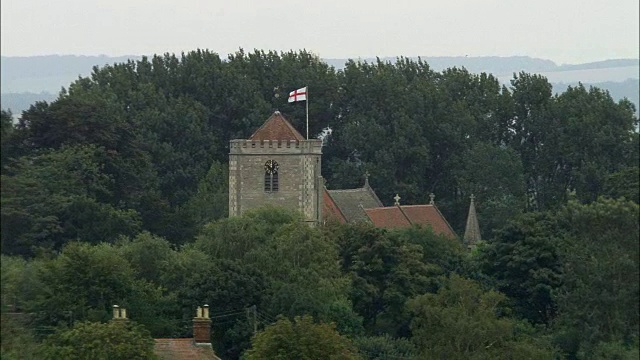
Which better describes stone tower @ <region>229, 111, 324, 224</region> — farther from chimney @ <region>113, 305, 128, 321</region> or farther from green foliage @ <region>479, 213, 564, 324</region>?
chimney @ <region>113, 305, 128, 321</region>

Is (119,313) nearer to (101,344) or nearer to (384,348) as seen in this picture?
(384,348)

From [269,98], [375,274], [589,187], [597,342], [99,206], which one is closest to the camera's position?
[597,342]

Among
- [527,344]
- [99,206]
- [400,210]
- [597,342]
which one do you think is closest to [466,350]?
[527,344]

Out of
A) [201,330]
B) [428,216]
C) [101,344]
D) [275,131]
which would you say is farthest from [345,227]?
[101,344]

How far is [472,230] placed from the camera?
8838cm

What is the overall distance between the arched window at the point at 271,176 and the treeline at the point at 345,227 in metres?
2.86

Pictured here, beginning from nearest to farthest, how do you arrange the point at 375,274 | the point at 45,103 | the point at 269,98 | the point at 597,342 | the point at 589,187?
the point at 597,342
the point at 375,274
the point at 45,103
the point at 589,187
the point at 269,98

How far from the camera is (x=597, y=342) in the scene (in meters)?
41.8

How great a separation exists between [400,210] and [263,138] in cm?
941

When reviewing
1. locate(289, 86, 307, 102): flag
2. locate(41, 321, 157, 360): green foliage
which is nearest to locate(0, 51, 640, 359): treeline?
locate(41, 321, 157, 360): green foliage

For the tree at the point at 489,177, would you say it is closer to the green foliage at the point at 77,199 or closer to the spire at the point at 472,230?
the spire at the point at 472,230

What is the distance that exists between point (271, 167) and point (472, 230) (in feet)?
43.9

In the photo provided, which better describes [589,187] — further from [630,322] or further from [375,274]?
[630,322]

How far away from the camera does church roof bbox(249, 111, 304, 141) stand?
77500 mm
